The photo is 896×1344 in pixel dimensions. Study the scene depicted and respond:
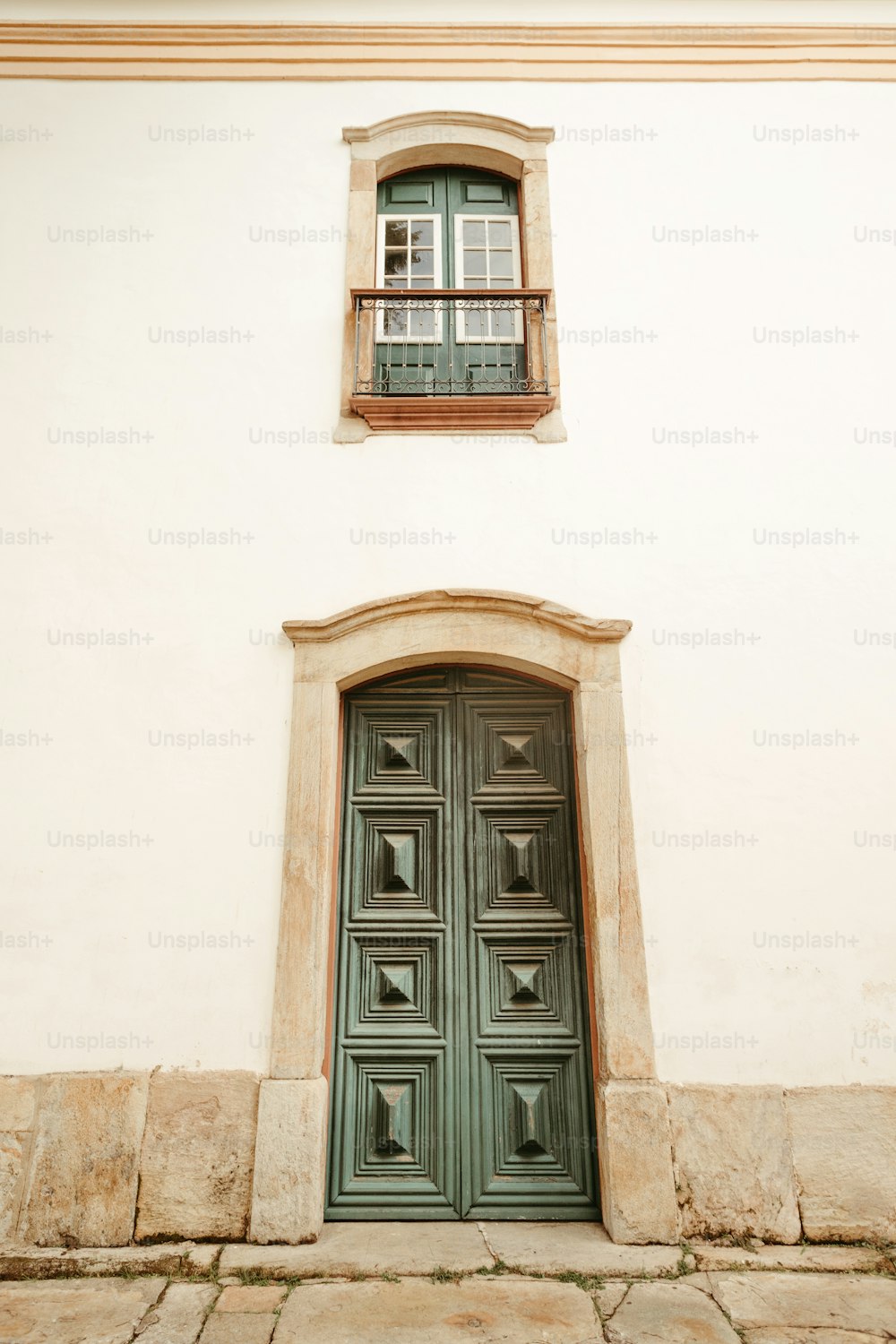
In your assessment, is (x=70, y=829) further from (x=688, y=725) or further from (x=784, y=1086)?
(x=784, y=1086)

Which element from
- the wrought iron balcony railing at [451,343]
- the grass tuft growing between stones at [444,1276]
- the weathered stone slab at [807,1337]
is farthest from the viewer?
the wrought iron balcony railing at [451,343]

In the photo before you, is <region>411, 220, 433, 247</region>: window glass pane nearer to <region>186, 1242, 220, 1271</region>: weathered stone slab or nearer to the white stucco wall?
the white stucco wall

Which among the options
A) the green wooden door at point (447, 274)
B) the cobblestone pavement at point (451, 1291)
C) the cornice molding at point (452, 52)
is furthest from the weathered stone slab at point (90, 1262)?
the cornice molding at point (452, 52)

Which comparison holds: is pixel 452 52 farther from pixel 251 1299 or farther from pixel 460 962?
pixel 251 1299

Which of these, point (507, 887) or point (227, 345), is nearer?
point (507, 887)

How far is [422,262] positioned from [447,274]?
19 centimetres

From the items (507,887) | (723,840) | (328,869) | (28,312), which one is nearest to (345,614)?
(328,869)

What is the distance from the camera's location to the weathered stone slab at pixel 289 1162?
11.1ft

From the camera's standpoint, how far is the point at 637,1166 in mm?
3436

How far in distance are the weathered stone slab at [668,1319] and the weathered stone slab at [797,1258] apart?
0.27 m

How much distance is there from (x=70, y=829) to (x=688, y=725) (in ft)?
9.85

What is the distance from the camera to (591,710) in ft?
13.3

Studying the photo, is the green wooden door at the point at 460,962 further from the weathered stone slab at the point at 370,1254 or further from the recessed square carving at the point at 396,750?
the weathered stone slab at the point at 370,1254

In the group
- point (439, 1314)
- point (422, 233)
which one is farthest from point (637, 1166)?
point (422, 233)
